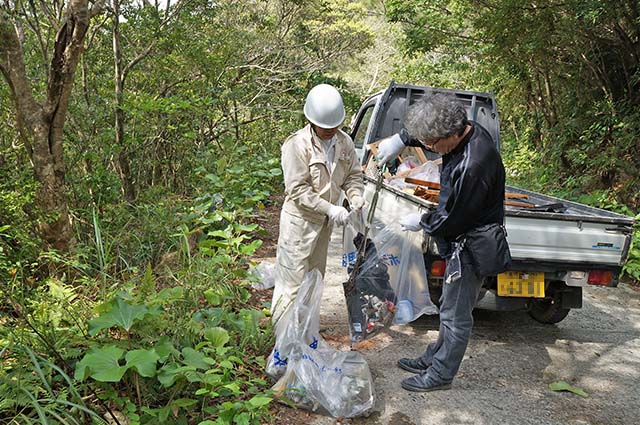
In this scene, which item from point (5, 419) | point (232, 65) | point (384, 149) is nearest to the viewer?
point (5, 419)

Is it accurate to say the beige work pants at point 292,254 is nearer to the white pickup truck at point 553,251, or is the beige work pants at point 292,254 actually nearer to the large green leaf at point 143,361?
the white pickup truck at point 553,251

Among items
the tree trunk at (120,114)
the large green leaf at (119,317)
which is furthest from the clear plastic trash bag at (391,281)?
the tree trunk at (120,114)

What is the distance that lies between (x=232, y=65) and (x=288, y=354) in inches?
315

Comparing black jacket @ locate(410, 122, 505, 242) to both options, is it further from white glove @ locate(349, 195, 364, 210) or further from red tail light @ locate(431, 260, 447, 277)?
red tail light @ locate(431, 260, 447, 277)

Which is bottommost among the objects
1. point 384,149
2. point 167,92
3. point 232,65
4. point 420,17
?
point 384,149

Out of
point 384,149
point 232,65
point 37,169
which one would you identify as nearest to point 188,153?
point 232,65

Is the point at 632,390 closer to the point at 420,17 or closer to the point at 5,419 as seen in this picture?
the point at 5,419

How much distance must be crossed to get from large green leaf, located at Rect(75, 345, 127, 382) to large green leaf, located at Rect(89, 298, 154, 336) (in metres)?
0.10

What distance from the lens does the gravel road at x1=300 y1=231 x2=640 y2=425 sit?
2.99 meters

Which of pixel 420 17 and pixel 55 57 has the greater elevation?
pixel 420 17

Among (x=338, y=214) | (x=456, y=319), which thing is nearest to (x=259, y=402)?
(x=338, y=214)

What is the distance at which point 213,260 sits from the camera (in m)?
4.08

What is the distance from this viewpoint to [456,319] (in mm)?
3041

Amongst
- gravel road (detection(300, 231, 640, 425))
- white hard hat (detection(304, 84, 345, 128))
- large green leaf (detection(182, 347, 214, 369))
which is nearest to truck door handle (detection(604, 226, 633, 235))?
gravel road (detection(300, 231, 640, 425))
